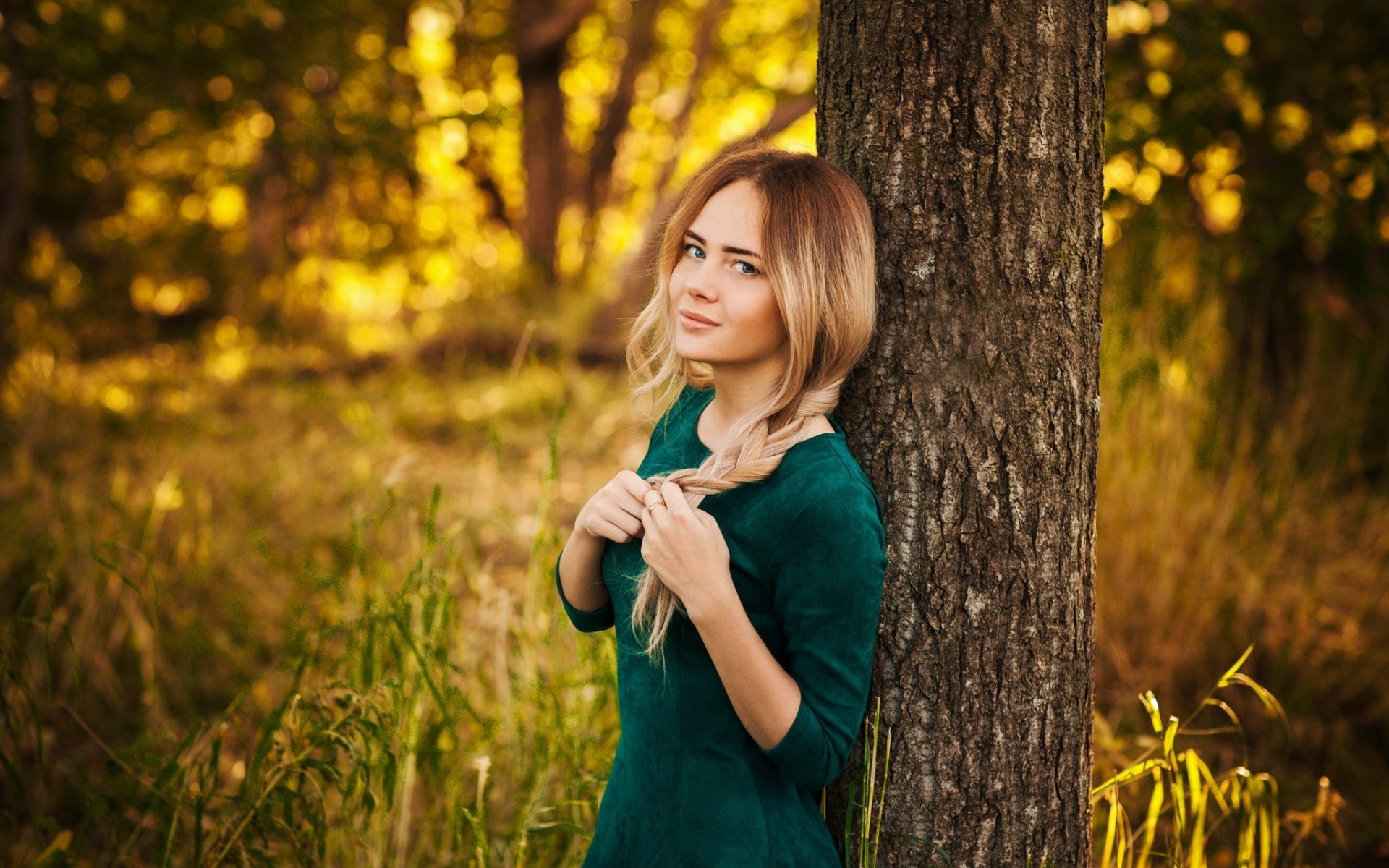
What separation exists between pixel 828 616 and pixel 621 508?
31cm

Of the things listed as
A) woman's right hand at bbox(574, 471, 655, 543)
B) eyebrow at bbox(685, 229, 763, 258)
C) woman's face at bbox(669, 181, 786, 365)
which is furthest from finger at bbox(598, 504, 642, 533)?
eyebrow at bbox(685, 229, 763, 258)

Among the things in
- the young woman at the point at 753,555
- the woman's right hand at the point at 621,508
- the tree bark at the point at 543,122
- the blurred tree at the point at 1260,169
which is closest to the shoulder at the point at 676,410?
the young woman at the point at 753,555

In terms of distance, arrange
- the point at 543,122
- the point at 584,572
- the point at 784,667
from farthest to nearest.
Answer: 1. the point at 543,122
2. the point at 584,572
3. the point at 784,667

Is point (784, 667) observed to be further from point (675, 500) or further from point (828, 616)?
point (675, 500)

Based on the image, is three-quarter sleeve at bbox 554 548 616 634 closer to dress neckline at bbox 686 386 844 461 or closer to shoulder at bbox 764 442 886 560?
dress neckline at bbox 686 386 844 461

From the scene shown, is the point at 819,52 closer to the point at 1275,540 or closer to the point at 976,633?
the point at 976,633

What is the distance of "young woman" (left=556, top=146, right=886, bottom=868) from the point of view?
4.17 feet

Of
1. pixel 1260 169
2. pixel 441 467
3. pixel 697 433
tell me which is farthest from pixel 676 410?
pixel 441 467

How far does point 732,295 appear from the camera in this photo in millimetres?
1371

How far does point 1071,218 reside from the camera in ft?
5.10

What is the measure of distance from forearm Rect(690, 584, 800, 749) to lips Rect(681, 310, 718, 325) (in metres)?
0.37

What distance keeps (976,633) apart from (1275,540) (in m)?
2.21

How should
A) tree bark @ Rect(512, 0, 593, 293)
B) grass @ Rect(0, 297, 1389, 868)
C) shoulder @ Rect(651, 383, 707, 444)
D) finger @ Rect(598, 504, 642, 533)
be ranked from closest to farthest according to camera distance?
1. finger @ Rect(598, 504, 642, 533)
2. shoulder @ Rect(651, 383, 707, 444)
3. grass @ Rect(0, 297, 1389, 868)
4. tree bark @ Rect(512, 0, 593, 293)

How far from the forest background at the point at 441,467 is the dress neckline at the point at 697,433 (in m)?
0.62
